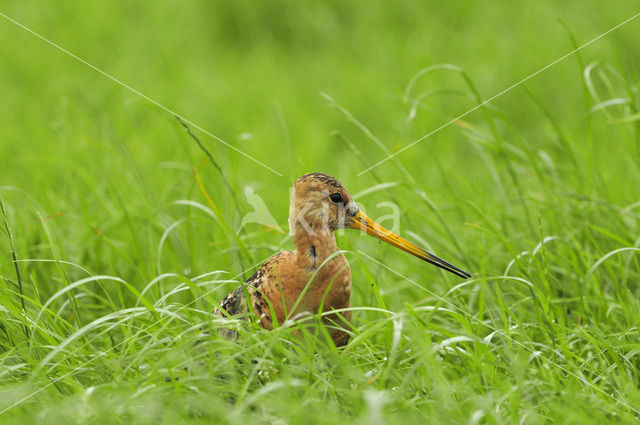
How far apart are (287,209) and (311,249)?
7.04 ft

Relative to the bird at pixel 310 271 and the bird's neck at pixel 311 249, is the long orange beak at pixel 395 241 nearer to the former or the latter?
the bird at pixel 310 271

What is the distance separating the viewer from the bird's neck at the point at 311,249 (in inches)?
103

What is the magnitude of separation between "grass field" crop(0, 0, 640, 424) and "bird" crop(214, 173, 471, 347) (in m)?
0.10

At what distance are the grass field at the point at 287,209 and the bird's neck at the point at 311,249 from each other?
225 mm

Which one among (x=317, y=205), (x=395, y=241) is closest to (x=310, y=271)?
(x=317, y=205)

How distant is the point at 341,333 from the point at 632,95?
Result: 2.10 meters

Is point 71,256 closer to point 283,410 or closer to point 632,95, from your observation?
point 283,410

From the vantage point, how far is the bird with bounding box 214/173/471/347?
8.54 feet

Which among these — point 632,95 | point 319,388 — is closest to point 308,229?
point 319,388

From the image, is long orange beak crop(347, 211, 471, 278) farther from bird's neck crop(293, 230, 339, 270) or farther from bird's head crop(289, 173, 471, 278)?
bird's neck crop(293, 230, 339, 270)

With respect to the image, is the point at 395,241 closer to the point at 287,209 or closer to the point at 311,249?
the point at 311,249

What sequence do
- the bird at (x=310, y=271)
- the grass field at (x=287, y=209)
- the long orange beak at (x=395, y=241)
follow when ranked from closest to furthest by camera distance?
the grass field at (x=287, y=209), the bird at (x=310, y=271), the long orange beak at (x=395, y=241)

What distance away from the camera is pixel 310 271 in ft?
8.57

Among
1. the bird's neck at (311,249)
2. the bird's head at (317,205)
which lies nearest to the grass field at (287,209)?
the bird's neck at (311,249)
